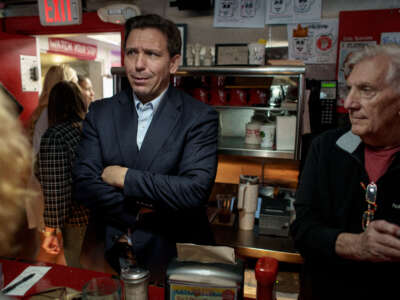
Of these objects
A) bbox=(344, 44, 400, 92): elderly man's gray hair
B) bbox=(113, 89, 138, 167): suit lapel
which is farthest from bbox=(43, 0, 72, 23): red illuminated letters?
bbox=(344, 44, 400, 92): elderly man's gray hair

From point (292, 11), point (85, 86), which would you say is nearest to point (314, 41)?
point (292, 11)

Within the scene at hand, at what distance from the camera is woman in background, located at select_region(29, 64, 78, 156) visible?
278 centimetres

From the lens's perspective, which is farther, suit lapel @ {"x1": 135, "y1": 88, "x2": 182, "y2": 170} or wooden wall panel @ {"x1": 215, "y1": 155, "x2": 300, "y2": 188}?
wooden wall panel @ {"x1": 215, "y1": 155, "x2": 300, "y2": 188}

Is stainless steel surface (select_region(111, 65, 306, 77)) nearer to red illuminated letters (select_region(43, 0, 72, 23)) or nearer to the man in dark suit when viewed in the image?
the man in dark suit

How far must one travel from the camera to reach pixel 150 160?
1475 mm

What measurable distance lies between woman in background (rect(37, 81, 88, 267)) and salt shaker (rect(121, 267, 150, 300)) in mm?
1327

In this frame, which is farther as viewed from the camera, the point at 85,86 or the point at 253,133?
the point at 85,86

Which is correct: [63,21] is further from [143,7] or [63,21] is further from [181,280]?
[181,280]

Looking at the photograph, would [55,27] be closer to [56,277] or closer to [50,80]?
[50,80]

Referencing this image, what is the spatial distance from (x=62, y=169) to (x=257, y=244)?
4.24ft

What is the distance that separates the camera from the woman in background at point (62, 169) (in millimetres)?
1950

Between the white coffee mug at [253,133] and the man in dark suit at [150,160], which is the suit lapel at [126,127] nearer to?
the man in dark suit at [150,160]

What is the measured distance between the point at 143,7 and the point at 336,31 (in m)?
1.69

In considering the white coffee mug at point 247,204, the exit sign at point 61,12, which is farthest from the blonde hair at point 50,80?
the white coffee mug at point 247,204
